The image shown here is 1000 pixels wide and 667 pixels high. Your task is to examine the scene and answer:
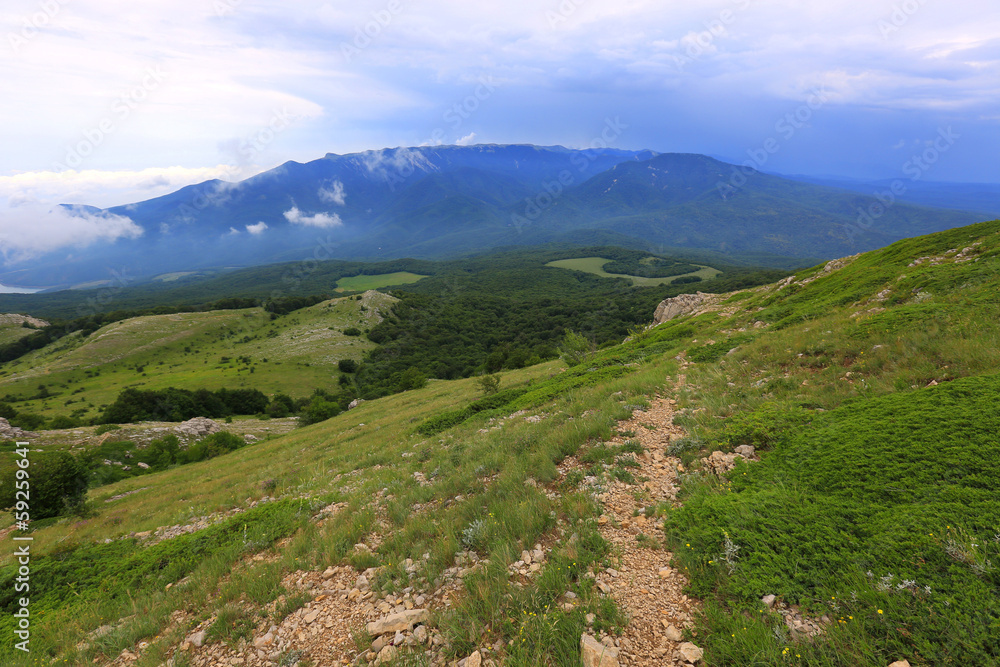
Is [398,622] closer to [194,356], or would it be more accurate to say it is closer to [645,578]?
[645,578]

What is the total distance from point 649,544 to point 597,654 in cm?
192

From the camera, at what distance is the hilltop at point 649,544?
361cm

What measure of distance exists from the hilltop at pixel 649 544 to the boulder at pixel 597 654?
0.04 metres

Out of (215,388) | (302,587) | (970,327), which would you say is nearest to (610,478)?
(302,587)

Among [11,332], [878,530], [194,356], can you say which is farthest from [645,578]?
[11,332]

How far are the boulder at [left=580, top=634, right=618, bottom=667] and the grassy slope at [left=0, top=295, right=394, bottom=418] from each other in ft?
254

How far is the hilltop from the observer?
11.8ft

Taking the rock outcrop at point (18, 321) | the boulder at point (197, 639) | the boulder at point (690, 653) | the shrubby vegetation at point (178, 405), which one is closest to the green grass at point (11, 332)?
the rock outcrop at point (18, 321)

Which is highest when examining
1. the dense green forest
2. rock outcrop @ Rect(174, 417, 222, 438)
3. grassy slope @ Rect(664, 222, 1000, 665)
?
grassy slope @ Rect(664, 222, 1000, 665)

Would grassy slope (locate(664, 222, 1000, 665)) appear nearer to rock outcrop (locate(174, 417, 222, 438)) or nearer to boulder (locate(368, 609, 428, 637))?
boulder (locate(368, 609, 428, 637))

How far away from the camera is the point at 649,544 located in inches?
205

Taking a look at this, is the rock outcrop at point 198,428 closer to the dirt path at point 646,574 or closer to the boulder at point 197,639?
the boulder at point 197,639

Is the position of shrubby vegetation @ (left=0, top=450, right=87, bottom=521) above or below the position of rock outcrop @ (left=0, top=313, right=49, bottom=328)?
below

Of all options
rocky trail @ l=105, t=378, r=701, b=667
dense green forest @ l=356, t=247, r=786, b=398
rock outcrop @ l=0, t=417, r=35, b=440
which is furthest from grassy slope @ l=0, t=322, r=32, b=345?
rocky trail @ l=105, t=378, r=701, b=667
